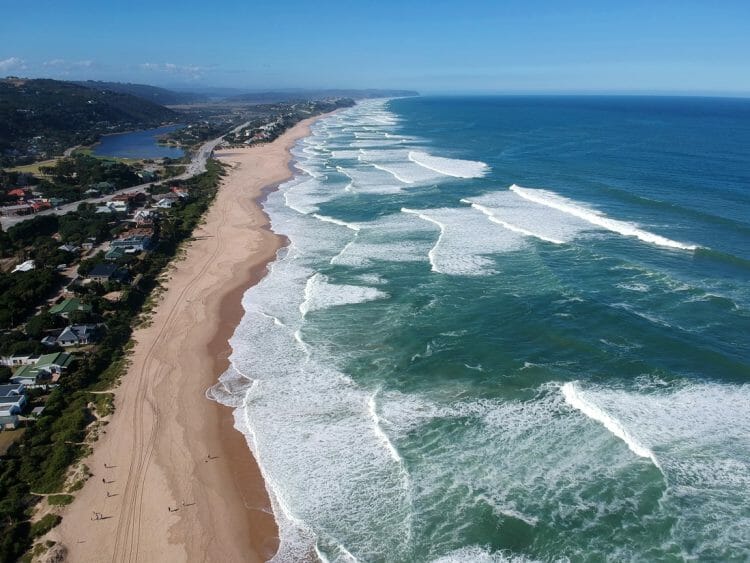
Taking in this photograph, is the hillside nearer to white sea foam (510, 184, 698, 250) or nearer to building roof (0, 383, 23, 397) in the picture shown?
building roof (0, 383, 23, 397)

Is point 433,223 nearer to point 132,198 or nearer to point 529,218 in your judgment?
point 529,218

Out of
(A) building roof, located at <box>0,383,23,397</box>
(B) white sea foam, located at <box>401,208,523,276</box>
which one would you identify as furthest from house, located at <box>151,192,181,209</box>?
(A) building roof, located at <box>0,383,23,397</box>

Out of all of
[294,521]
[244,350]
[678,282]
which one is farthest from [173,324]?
[678,282]

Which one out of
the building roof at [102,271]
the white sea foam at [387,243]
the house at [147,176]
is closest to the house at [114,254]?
the building roof at [102,271]

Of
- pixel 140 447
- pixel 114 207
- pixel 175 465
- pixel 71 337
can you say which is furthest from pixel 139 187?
pixel 175 465

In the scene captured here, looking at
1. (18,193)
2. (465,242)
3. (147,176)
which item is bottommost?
(18,193)

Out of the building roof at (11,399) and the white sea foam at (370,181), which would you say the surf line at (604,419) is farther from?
the white sea foam at (370,181)

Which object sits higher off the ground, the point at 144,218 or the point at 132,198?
the point at 132,198
